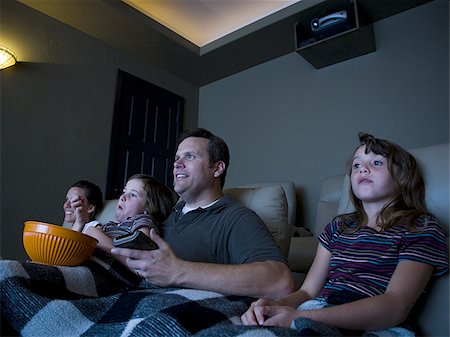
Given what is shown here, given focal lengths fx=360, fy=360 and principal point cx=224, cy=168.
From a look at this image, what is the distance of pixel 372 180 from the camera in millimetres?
1052

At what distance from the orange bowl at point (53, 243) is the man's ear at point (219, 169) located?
587mm

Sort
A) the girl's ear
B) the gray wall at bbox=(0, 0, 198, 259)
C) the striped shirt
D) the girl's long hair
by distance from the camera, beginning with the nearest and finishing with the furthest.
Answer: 1. the striped shirt
2. the girl's long hair
3. the girl's ear
4. the gray wall at bbox=(0, 0, 198, 259)

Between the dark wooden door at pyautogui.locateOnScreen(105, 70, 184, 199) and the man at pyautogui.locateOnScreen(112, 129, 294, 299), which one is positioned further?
the dark wooden door at pyautogui.locateOnScreen(105, 70, 184, 199)

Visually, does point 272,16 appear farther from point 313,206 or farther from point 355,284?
point 355,284

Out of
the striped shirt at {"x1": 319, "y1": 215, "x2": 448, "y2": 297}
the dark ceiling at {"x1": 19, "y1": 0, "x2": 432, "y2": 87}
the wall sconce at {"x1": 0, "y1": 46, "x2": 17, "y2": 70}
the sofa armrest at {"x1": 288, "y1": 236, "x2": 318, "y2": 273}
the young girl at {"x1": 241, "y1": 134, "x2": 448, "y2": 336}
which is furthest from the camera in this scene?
the dark ceiling at {"x1": 19, "y1": 0, "x2": 432, "y2": 87}

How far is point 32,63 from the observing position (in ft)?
8.55

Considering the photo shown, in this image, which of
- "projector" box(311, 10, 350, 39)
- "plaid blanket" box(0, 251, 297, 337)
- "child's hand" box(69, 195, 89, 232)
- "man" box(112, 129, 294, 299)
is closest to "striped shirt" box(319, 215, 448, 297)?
"man" box(112, 129, 294, 299)

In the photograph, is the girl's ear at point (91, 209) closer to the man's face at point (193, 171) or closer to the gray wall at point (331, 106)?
the man's face at point (193, 171)

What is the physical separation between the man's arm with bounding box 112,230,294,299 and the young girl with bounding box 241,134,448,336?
0.07 metres

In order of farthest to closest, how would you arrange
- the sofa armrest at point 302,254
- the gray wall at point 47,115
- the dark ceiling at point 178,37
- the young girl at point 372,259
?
the dark ceiling at point 178,37 < the gray wall at point 47,115 < the sofa armrest at point 302,254 < the young girl at point 372,259

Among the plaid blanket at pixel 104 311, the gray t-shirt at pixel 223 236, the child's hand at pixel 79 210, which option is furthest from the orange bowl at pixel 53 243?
the child's hand at pixel 79 210

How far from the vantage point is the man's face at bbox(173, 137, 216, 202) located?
4.42ft

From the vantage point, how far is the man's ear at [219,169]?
1.41 m

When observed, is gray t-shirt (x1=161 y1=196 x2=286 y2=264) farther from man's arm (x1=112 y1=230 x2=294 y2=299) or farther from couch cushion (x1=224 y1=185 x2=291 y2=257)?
couch cushion (x1=224 y1=185 x2=291 y2=257)
